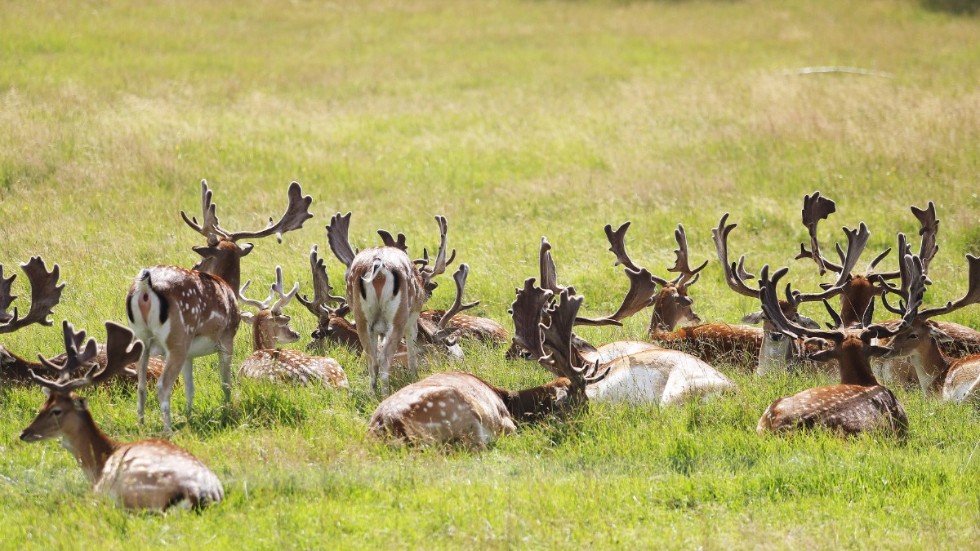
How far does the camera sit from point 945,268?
1365cm

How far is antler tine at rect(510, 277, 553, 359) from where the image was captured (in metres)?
8.88

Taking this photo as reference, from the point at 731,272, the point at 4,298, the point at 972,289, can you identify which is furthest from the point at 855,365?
the point at 4,298

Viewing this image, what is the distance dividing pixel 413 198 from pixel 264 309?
5740mm

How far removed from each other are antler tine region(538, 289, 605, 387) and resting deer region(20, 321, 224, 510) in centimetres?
289

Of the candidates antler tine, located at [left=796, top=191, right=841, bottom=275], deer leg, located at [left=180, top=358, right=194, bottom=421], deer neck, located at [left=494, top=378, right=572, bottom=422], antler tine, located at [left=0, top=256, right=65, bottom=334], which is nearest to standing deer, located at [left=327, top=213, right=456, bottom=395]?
deer neck, located at [left=494, top=378, right=572, bottom=422]

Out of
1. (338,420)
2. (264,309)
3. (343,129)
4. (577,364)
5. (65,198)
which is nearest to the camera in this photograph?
(338,420)

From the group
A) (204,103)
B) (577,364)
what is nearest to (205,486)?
(577,364)

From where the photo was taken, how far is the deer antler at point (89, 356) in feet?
23.0

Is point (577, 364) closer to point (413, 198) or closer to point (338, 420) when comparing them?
point (338, 420)

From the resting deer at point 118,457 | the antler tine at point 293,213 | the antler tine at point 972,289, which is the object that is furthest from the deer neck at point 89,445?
the antler tine at point 972,289

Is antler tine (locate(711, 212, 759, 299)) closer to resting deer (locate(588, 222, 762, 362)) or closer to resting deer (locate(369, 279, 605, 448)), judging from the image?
resting deer (locate(588, 222, 762, 362))

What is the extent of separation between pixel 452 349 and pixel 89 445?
4342 mm

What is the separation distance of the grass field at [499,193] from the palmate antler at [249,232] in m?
1.23

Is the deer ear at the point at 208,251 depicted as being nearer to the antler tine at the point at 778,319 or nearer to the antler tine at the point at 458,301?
the antler tine at the point at 458,301
